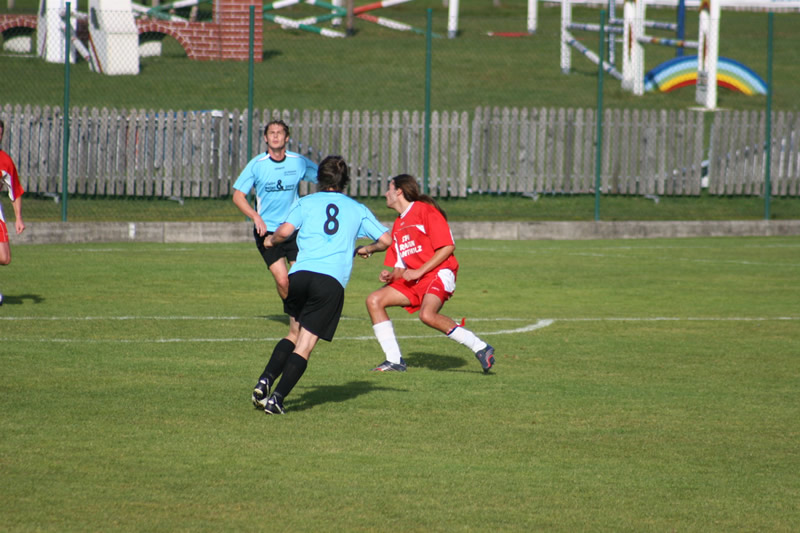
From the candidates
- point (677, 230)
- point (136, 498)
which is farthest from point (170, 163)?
point (136, 498)

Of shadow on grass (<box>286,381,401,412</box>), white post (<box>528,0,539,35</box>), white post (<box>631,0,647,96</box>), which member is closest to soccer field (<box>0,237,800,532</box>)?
shadow on grass (<box>286,381,401,412</box>)

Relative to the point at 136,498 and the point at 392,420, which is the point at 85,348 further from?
the point at 136,498

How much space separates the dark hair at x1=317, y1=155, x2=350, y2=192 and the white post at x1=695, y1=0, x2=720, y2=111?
19.3 m

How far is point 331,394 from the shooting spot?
8.32m

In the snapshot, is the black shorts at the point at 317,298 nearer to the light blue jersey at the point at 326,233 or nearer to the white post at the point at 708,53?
the light blue jersey at the point at 326,233

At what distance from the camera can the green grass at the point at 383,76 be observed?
1005 inches

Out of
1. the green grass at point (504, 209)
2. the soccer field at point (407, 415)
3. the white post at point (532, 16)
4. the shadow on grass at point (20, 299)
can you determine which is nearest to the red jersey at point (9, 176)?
the shadow on grass at point (20, 299)

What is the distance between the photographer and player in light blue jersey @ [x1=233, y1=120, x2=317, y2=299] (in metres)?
10.4

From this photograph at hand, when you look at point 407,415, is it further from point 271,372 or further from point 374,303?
point 374,303

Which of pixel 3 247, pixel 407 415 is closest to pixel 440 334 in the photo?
pixel 407 415

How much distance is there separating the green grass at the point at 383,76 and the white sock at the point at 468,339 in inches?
571

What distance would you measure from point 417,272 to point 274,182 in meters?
2.12

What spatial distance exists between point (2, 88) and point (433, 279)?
15.0 metres

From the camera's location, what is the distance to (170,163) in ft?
67.4
